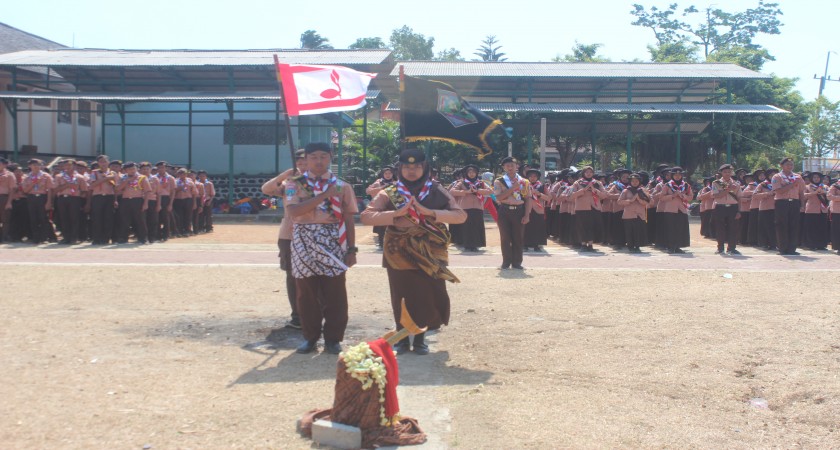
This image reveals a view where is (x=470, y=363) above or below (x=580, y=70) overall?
below

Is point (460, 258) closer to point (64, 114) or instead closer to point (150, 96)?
point (150, 96)

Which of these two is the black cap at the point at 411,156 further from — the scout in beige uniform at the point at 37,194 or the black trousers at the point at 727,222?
the scout in beige uniform at the point at 37,194

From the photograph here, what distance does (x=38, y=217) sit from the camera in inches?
655

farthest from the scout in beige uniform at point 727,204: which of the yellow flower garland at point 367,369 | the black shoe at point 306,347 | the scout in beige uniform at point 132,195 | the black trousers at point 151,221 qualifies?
the yellow flower garland at point 367,369

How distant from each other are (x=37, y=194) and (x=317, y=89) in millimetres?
11585

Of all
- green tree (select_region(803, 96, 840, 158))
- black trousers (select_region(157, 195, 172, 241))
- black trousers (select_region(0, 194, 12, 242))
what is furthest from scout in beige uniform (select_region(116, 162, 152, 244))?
green tree (select_region(803, 96, 840, 158))

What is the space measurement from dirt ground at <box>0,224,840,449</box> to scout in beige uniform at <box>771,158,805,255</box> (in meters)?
4.13

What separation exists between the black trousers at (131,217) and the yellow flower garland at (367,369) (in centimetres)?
1311

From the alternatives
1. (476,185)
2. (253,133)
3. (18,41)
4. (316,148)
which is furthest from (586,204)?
(18,41)

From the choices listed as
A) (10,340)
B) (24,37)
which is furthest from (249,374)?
(24,37)

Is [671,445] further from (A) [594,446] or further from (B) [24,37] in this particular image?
(B) [24,37]

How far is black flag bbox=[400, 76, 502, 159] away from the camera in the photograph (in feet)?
25.5

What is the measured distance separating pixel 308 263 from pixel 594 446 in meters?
3.03

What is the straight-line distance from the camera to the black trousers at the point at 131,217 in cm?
1647
